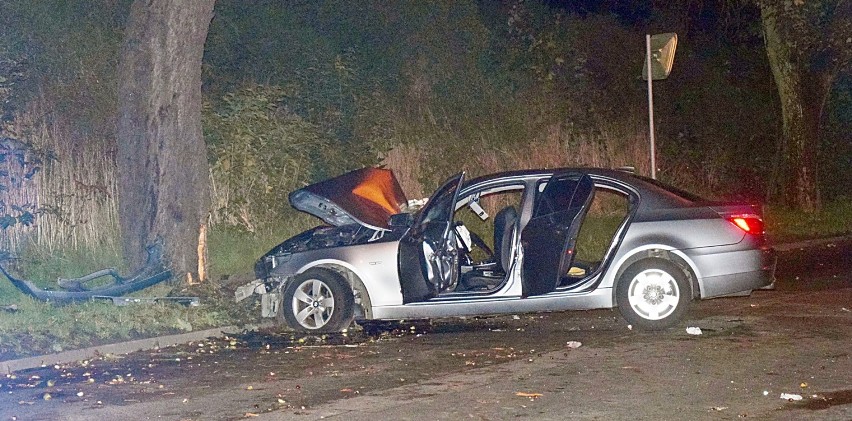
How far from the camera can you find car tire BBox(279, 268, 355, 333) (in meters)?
10.6

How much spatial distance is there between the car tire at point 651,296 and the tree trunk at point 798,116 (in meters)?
11.6

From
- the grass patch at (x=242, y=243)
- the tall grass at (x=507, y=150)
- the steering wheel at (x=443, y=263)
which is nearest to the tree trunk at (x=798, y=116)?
the tall grass at (x=507, y=150)

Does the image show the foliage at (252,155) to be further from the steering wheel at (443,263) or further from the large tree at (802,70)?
the large tree at (802,70)

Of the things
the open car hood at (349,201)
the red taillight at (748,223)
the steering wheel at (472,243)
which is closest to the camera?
the red taillight at (748,223)

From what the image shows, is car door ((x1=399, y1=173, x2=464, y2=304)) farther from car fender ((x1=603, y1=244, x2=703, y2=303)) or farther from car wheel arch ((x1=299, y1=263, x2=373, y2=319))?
car fender ((x1=603, y1=244, x2=703, y2=303))

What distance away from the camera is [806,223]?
1933cm

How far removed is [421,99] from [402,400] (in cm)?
1453

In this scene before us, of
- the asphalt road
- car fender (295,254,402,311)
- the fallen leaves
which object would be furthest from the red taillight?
the fallen leaves

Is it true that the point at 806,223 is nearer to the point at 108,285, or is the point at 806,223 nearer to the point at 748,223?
the point at 748,223

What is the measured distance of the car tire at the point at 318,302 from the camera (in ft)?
34.8

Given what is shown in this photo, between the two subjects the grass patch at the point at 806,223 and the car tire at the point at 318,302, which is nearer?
the car tire at the point at 318,302

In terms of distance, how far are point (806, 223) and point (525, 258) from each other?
10582mm

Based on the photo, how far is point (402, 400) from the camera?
778 cm

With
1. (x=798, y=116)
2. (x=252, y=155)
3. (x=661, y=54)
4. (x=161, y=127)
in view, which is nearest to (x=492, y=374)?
(x=161, y=127)
